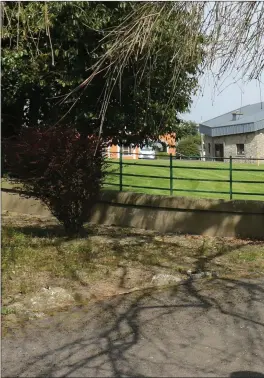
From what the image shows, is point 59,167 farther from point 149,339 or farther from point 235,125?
point 235,125

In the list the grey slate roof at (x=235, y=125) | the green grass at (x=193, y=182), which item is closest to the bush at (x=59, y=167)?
the green grass at (x=193, y=182)

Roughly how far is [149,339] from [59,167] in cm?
425

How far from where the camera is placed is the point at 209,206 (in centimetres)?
1004

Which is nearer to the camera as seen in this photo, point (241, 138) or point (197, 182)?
point (197, 182)

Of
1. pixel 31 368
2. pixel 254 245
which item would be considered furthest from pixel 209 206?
pixel 31 368

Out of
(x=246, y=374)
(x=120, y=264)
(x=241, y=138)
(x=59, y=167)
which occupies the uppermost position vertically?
(x=241, y=138)

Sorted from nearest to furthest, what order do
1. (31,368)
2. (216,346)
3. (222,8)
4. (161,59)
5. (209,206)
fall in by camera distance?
(31,368), (216,346), (222,8), (161,59), (209,206)

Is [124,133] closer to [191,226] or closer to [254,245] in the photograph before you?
[191,226]

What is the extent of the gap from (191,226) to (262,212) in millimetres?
1404

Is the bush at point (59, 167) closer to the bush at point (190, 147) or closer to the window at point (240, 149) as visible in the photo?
the window at point (240, 149)

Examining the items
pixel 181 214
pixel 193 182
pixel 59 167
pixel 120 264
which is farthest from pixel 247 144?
pixel 120 264

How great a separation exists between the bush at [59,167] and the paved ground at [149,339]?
3.01 meters

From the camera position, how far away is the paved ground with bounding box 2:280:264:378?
162 inches

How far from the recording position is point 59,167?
8.39 m
